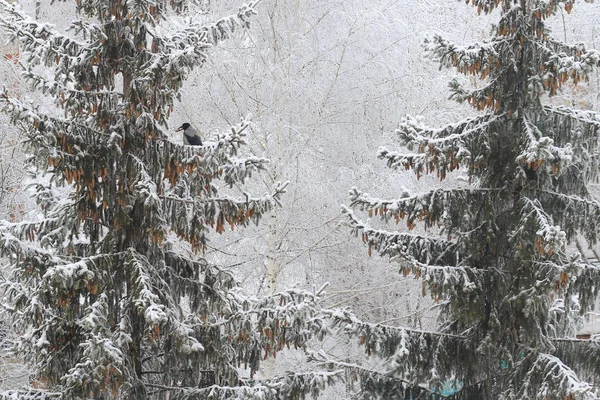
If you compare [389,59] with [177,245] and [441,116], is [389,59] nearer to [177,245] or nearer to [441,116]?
[441,116]

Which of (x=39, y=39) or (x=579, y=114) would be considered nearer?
(x=39, y=39)

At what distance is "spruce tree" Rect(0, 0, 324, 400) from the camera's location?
646cm

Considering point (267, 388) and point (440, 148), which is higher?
point (440, 148)

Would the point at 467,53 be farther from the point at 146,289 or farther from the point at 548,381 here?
the point at 146,289

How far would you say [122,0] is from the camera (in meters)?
6.75

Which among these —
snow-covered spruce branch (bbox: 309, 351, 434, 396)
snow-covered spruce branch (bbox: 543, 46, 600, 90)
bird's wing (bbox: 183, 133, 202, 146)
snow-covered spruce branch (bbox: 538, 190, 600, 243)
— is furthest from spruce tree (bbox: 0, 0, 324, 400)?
snow-covered spruce branch (bbox: 543, 46, 600, 90)

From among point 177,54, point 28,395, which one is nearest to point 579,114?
point 177,54

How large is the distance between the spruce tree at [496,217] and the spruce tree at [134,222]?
108 cm

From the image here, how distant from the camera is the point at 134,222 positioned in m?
6.94

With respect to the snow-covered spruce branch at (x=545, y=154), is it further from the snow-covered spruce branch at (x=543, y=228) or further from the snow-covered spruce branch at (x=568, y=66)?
the snow-covered spruce branch at (x=568, y=66)

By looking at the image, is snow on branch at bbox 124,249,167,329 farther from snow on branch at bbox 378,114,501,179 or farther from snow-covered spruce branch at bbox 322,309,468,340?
snow on branch at bbox 378,114,501,179

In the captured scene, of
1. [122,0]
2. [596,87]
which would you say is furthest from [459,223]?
[596,87]

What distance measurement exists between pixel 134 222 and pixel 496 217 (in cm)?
331

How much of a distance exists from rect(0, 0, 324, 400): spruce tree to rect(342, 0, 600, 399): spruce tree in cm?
108
